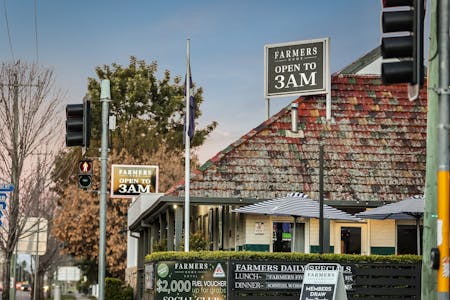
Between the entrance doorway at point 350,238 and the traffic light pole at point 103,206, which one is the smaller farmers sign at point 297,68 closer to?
the entrance doorway at point 350,238

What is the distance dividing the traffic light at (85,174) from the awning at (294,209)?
6.17 meters

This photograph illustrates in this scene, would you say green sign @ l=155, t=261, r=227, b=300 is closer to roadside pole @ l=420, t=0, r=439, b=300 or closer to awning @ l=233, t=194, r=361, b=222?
awning @ l=233, t=194, r=361, b=222

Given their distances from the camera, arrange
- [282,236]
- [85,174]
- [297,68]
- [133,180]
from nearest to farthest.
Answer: [85,174] < [282,236] < [297,68] < [133,180]

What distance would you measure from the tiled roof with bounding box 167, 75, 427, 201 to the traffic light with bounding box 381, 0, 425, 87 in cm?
1725

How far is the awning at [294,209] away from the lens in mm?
26906

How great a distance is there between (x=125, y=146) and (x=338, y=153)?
41.4 meters

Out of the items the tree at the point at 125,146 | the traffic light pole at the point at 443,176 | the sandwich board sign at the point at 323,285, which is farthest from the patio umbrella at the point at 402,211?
the tree at the point at 125,146

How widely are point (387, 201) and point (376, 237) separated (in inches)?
49.1

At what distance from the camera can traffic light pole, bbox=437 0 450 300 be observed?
42.7ft

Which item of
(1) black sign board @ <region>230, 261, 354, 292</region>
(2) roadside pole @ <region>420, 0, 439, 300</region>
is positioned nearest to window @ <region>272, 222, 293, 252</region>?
(1) black sign board @ <region>230, 261, 354, 292</region>

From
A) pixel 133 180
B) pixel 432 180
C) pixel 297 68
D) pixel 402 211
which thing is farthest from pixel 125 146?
pixel 432 180

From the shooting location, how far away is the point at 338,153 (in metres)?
32.2

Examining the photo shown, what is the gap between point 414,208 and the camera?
87.9 ft

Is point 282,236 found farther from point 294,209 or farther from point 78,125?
point 78,125
